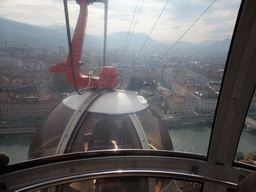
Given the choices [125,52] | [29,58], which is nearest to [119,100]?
[125,52]

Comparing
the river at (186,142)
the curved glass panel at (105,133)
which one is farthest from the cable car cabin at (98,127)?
the river at (186,142)

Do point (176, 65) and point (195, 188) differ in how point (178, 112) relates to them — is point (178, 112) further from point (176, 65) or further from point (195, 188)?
point (195, 188)

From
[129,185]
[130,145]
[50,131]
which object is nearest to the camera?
[129,185]

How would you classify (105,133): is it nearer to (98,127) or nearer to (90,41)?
(98,127)

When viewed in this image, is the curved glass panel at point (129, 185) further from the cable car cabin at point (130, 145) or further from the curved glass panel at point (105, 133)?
the curved glass panel at point (105, 133)

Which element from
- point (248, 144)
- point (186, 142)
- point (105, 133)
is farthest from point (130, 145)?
point (248, 144)

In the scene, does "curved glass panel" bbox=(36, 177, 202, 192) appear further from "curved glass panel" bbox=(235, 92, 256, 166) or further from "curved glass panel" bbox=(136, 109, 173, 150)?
"curved glass panel" bbox=(235, 92, 256, 166)
